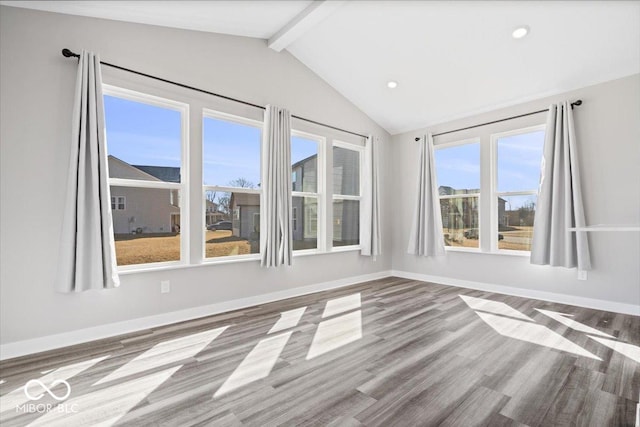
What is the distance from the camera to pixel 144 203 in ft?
10.3

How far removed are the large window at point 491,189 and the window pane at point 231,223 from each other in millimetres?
3135

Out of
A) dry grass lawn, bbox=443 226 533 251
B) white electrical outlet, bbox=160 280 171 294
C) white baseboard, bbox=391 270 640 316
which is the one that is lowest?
white baseboard, bbox=391 270 640 316

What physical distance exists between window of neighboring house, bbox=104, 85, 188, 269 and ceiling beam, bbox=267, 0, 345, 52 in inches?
56.0

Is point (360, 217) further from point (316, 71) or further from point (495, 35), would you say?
point (495, 35)

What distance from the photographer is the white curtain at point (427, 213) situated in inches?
198

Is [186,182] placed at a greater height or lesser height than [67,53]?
lesser

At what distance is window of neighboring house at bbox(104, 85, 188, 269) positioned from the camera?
3.00 m

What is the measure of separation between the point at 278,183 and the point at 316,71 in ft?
6.08

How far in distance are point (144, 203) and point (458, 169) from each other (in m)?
4.43

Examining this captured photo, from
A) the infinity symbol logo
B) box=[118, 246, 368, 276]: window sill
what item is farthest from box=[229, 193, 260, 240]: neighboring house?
the infinity symbol logo

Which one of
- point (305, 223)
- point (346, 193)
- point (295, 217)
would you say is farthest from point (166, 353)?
point (346, 193)

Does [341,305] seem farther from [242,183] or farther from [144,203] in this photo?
[144,203]

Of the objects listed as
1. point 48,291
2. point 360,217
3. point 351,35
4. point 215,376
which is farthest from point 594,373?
point 48,291

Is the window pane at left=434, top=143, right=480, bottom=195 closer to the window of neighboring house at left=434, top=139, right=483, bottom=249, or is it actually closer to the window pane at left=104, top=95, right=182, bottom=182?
the window of neighboring house at left=434, top=139, right=483, bottom=249
